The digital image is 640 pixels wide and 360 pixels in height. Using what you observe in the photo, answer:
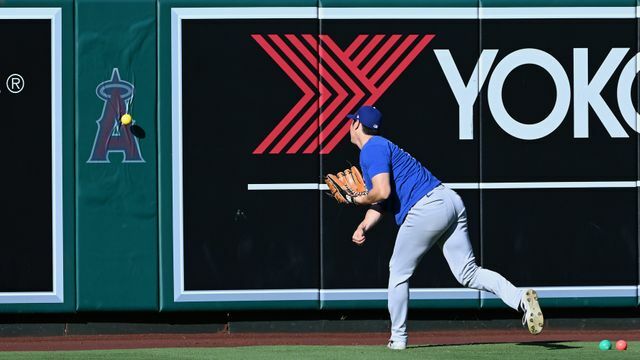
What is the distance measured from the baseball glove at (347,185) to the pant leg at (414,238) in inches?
19.3

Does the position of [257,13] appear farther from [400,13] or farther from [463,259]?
[463,259]

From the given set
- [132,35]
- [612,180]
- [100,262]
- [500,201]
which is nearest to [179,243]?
[100,262]

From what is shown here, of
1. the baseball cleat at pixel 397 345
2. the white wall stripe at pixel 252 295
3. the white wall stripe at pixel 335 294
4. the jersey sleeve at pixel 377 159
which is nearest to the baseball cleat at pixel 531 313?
the baseball cleat at pixel 397 345

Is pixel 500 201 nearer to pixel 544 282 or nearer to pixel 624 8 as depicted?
pixel 544 282

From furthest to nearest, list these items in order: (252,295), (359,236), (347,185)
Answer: (252,295), (347,185), (359,236)

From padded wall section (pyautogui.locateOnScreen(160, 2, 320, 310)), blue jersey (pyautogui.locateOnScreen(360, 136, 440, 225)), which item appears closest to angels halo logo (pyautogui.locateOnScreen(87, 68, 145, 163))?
padded wall section (pyautogui.locateOnScreen(160, 2, 320, 310))

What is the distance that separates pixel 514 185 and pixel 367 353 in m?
2.44

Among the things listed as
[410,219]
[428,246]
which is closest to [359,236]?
[410,219]

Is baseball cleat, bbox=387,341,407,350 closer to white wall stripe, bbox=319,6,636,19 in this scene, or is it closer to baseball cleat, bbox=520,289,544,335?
baseball cleat, bbox=520,289,544,335

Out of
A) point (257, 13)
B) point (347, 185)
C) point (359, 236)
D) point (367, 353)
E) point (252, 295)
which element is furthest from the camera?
point (252, 295)

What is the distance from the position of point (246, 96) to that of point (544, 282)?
2793 mm

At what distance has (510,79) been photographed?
1180cm

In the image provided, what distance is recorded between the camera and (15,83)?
11562 millimetres

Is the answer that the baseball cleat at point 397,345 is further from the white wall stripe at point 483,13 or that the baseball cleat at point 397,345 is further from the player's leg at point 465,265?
the white wall stripe at point 483,13
